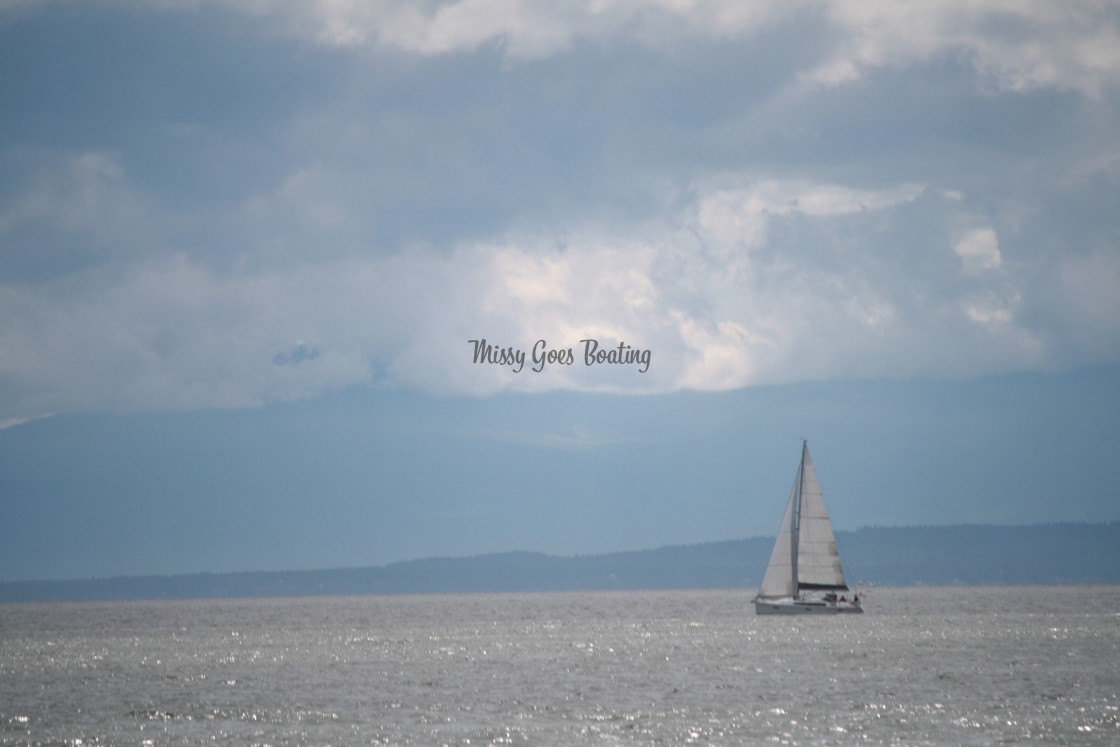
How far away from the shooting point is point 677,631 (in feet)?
350

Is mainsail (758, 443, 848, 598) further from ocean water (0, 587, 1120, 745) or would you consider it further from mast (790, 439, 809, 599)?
ocean water (0, 587, 1120, 745)

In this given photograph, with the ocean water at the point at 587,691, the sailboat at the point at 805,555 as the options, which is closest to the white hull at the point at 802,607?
the sailboat at the point at 805,555

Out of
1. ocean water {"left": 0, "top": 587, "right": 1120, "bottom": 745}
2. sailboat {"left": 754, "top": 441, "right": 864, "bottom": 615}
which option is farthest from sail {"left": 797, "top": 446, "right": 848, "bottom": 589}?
ocean water {"left": 0, "top": 587, "right": 1120, "bottom": 745}

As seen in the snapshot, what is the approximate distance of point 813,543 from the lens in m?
109

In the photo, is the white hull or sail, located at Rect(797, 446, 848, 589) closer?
sail, located at Rect(797, 446, 848, 589)

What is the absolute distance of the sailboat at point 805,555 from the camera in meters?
109

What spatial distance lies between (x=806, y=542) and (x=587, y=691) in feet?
201

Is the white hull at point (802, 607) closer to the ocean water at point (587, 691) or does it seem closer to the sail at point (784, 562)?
the sail at point (784, 562)

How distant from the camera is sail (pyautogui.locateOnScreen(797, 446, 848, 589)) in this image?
358 ft

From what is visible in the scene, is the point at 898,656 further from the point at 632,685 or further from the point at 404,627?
the point at 404,627

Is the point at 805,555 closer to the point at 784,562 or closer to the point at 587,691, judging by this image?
the point at 784,562

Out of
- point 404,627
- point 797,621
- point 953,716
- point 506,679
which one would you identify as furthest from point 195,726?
point 404,627

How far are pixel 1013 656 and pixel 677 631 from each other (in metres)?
42.0

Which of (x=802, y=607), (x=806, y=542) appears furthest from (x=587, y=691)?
(x=802, y=607)
